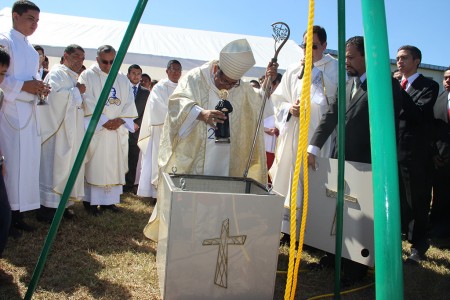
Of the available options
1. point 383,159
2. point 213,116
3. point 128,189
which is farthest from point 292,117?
point 128,189

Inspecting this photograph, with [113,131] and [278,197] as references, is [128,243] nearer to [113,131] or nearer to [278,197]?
[113,131]

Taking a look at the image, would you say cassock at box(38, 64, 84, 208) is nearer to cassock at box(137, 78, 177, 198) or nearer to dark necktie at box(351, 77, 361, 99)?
cassock at box(137, 78, 177, 198)

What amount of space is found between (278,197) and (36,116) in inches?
112

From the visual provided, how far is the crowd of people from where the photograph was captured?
139 inches

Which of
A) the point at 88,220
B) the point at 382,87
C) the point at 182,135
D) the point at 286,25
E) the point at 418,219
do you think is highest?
the point at 286,25

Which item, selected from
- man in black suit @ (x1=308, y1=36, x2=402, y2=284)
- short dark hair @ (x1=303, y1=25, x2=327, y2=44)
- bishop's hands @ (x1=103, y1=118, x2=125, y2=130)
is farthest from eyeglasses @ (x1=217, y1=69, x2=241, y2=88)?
bishop's hands @ (x1=103, y1=118, x2=125, y2=130)

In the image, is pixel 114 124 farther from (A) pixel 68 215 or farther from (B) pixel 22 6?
(B) pixel 22 6

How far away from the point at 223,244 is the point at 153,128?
400 cm

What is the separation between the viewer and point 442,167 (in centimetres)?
514

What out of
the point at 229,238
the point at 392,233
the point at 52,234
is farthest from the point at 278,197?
the point at 392,233

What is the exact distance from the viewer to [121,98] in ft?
17.6

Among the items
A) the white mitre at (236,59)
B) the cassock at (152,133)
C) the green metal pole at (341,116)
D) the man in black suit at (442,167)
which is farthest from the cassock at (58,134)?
the man in black suit at (442,167)

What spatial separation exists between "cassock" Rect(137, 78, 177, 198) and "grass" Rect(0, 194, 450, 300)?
4.70ft

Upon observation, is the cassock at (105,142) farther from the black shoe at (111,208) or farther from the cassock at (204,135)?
the cassock at (204,135)
